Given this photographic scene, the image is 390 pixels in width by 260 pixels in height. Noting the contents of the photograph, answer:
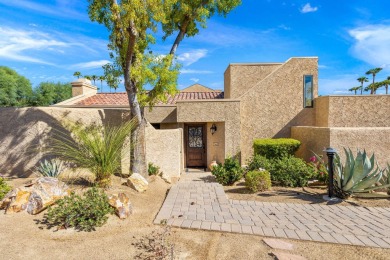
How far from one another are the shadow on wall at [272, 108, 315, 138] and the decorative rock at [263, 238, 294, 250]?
408 inches

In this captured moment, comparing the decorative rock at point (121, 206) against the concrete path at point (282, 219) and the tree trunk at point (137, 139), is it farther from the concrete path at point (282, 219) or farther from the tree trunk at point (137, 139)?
the tree trunk at point (137, 139)

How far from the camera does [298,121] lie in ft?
45.8

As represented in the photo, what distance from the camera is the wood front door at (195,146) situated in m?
14.9

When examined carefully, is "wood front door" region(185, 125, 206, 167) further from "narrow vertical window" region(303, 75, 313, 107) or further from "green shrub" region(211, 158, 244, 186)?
"narrow vertical window" region(303, 75, 313, 107)

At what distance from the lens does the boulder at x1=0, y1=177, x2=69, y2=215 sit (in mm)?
5035

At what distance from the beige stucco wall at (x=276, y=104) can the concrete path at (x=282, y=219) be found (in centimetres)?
733

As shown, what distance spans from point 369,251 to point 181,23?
9.07 meters

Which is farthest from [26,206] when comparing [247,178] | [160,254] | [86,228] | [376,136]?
[376,136]

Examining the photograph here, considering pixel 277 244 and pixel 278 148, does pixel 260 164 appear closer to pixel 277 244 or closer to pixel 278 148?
pixel 278 148

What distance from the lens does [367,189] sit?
703 centimetres

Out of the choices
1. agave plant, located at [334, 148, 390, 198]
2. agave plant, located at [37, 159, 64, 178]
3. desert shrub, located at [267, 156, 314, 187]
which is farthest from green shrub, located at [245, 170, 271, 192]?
agave plant, located at [37, 159, 64, 178]

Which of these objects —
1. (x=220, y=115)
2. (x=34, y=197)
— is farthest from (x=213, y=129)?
(x=34, y=197)

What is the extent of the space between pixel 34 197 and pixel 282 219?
5359 millimetres

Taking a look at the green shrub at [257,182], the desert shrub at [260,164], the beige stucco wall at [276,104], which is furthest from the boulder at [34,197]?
the beige stucco wall at [276,104]
